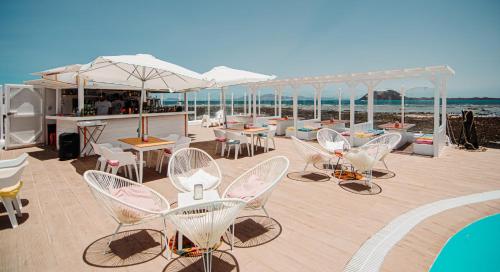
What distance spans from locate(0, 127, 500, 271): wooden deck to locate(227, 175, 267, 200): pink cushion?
47 centimetres

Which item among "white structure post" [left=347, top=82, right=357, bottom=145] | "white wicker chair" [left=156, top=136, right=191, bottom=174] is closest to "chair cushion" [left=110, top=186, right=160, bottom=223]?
"white wicker chair" [left=156, top=136, right=191, bottom=174]

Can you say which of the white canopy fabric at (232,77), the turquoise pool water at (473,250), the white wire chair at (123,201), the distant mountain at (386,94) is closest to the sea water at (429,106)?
the distant mountain at (386,94)

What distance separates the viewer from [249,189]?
3305 millimetres

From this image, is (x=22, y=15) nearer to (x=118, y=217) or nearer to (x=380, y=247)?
(x=118, y=217)

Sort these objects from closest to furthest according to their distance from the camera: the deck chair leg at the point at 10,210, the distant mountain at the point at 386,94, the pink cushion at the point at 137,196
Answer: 1. the pink cushion at the point at 137,196
2. the deck chair leg at the point at 10,210
3. the distant mountain at the point at 386,94

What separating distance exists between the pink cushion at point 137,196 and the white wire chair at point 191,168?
0.56 metres

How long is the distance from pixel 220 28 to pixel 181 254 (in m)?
17.0

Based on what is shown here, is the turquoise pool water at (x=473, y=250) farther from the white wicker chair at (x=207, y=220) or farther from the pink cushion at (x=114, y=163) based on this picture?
the pink cushion at (x=114, y=163)

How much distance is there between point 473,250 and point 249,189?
2606mm

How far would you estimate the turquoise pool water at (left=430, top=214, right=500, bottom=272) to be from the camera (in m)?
2.62

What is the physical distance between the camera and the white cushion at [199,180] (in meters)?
3.65

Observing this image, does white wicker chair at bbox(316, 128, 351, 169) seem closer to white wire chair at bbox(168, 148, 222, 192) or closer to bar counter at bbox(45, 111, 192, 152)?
white wire chair at bbox(168, 148, 222, 192)

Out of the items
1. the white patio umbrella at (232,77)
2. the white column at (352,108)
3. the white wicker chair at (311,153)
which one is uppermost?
the white patio umbrella at (232,77)

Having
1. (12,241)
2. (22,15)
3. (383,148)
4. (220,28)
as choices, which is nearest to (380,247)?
(383,148)
